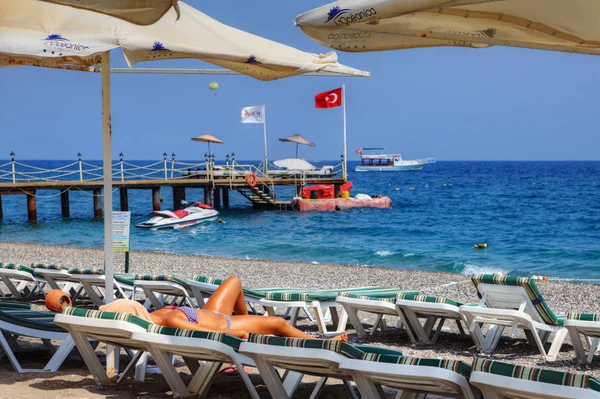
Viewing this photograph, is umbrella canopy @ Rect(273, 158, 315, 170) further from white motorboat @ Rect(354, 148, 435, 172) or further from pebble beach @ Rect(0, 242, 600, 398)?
white motorboat @ Rect(354, 148, 435, 172)

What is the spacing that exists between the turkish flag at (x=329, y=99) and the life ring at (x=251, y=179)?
208 inches

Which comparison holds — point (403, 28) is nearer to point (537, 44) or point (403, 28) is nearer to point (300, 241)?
point (537, 44)

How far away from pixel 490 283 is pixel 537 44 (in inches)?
115

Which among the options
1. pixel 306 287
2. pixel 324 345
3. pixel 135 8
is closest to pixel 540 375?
pixel 324 345

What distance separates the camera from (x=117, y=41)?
3.99 meters

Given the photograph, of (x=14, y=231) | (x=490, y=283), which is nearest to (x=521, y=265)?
(x=490, y=283)

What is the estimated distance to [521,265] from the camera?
19188mm

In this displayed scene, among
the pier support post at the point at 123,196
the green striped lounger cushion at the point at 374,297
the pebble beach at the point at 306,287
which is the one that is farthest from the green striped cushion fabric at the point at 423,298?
the pier support post at the point at 123,196

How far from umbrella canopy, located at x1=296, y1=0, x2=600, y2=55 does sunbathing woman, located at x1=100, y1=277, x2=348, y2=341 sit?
1660 mm

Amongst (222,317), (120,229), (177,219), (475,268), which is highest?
(120,229)

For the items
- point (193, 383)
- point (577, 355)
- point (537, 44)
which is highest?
point (537, 44)

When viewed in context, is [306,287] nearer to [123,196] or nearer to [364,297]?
[364,297]

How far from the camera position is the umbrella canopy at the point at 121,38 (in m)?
3.92

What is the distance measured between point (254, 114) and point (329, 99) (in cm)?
526
